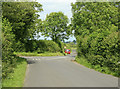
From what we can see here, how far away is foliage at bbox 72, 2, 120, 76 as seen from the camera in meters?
13.8

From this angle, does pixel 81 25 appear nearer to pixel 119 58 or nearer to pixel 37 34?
pixel 37 34

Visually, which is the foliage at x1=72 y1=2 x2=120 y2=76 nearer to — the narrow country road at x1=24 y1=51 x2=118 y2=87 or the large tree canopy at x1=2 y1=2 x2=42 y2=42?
the narrow country road at x1=24 y1=51 x2=118 y2=87

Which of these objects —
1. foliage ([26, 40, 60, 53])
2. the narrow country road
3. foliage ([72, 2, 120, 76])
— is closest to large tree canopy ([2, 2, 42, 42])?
the narrow country road

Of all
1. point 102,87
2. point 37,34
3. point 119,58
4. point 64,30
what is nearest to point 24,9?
point 119,58

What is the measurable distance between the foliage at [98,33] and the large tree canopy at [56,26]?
2223cm

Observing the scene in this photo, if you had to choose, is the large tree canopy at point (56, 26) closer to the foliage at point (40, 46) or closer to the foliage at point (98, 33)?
the foliage at point (40, 46)

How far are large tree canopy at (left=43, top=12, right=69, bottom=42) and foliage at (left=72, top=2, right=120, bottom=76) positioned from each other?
22.2 meters

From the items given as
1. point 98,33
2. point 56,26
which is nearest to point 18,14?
point 98,33

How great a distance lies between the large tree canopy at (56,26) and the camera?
54.5m

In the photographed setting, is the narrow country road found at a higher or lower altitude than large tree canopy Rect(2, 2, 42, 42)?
lower

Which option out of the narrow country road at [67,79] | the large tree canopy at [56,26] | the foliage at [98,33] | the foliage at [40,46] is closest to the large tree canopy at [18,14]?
the narrow country road at [67,79]

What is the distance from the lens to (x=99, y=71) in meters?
15.1

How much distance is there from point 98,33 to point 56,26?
125 ft

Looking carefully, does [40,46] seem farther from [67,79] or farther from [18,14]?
[67,79]
